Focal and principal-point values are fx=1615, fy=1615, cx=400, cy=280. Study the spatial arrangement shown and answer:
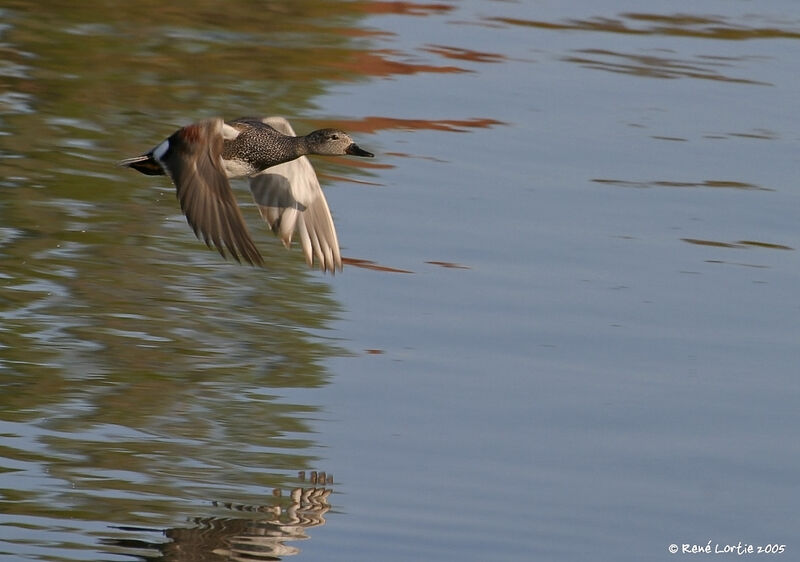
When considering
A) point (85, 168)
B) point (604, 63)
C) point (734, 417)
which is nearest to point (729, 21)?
point (604, 63)

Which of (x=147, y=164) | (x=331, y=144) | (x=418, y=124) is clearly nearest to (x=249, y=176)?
(x=331, y=144)

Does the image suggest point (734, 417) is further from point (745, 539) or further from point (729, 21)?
point (729, 21)

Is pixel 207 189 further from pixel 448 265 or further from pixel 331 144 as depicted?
pixel 448 265

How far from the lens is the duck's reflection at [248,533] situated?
6.27 m

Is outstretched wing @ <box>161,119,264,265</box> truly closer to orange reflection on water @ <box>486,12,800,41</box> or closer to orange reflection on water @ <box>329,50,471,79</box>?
orange reflection on water @ <box>329,50,471,79</box>

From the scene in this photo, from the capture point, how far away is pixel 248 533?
21.4ft

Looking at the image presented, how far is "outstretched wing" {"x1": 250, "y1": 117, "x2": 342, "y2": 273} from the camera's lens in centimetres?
941

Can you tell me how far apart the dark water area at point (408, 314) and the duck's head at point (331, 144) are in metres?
0.80

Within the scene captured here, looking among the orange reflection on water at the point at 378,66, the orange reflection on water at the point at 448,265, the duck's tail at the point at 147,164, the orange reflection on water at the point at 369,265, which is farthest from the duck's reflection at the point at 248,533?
the orange reflection on water at the point at 378,66

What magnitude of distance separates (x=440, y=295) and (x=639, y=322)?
1.18m

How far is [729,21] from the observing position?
18.0m

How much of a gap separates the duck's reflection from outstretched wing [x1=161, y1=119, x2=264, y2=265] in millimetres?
1548

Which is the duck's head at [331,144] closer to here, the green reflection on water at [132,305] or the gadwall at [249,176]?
the gadwall at [249,176]

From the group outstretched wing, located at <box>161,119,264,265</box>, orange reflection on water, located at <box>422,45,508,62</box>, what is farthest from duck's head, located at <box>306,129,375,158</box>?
orange reflection on water, located at <box>422,45,508,62</box>
